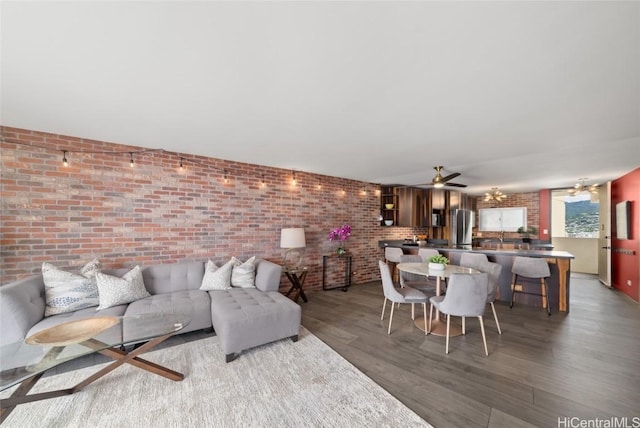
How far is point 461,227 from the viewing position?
723 centimetres

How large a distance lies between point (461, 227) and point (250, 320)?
7018mm

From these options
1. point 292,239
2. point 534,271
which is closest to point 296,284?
point 292,239

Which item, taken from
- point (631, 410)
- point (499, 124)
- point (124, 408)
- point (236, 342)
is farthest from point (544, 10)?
point (124, 408)

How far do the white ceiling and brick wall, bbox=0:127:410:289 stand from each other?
0.39m

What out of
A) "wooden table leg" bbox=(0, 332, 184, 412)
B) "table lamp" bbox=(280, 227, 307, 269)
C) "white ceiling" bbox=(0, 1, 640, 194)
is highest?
"white ceiling" bbox=(0, 1, 640, 194)

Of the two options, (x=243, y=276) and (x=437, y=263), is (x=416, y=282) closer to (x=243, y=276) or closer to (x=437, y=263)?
(x=437, y=263)

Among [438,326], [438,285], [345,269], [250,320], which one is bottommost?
[438,326]

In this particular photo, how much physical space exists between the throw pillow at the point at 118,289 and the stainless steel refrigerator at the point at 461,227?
7.52 meters

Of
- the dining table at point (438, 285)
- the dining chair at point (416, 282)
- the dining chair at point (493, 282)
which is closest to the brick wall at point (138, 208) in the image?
the dining chair at point (416, 282)

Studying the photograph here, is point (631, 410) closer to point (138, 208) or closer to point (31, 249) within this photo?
point (138, 208)

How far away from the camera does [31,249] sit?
2670 mm

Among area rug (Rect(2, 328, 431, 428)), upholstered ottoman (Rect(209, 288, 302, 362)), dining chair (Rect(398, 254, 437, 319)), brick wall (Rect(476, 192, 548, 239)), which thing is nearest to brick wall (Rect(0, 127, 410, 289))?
upholstered ottoman (Rect(209, 288, 302, 362))

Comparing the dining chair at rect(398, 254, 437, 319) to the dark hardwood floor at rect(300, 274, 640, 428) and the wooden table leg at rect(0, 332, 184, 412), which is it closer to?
the dark hardwood floor at rect(300, 274, 640, 428)

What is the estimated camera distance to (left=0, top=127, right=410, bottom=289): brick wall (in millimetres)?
2652
